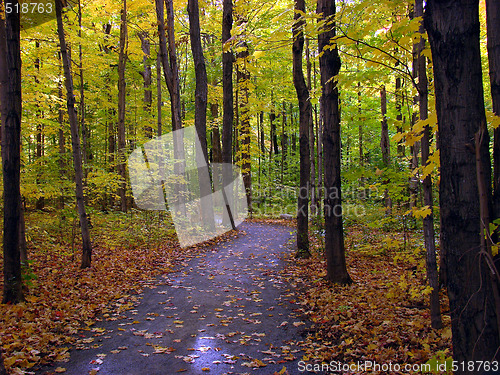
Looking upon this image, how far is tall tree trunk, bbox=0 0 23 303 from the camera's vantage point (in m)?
5.79

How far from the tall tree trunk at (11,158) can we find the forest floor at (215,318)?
1.94ft

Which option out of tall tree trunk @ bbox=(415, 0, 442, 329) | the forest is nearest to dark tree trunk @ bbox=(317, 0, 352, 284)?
the forest

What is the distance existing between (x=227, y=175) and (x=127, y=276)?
9.00 m

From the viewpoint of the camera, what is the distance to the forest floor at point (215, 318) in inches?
163

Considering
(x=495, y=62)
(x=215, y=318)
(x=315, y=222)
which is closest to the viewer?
(x=495, y=62)

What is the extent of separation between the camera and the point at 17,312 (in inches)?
211

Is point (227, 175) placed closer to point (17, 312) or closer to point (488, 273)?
point (17, 312)

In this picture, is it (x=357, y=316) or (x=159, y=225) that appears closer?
(x=357, y=316)

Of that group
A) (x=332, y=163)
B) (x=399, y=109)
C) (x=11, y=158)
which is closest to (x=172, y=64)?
(x=11, y=158)

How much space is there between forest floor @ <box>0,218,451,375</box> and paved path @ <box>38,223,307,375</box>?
18mm

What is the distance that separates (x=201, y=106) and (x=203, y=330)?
410 inches

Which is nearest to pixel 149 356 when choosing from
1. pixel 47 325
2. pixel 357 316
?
pixel 47 325

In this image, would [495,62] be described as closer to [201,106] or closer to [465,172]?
[465,172]

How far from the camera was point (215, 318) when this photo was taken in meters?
5.77
